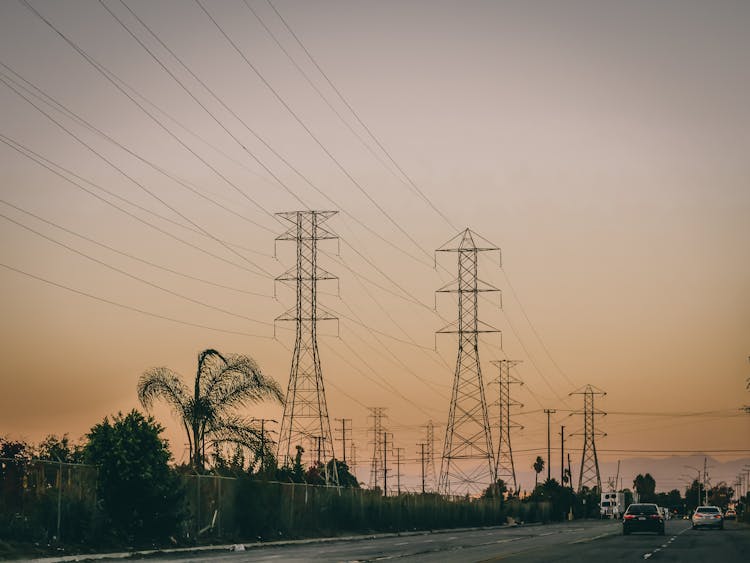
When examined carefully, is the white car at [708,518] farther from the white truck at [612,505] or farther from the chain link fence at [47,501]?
the white truck at [612,505]

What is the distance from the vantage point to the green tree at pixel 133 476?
3759cm

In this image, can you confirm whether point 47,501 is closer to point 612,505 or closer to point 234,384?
point 234,384

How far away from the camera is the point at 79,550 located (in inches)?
1336

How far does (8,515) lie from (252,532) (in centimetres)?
1723

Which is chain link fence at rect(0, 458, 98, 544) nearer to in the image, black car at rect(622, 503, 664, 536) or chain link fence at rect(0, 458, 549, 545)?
chain link fence at rect(0, 458, 549, 545)

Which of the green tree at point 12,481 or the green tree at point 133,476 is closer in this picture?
the green tree at point 12,481

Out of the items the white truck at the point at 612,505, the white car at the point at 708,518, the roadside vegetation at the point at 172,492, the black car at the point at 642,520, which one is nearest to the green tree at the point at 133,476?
the roadside vegetation at the point at 172,492

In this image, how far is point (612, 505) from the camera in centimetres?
15250

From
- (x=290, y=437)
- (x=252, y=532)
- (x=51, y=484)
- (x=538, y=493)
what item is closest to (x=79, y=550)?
(x=51, y=484)

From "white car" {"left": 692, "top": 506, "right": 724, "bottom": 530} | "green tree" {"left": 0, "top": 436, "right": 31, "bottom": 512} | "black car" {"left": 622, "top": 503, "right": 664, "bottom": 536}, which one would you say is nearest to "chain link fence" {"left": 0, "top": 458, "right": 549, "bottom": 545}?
"green tree" {"left": 0, "top": 436, "right": 31, "bottom": 512}

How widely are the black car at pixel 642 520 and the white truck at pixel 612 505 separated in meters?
86.5

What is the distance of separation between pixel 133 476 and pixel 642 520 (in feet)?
111

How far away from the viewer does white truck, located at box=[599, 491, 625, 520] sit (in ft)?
486

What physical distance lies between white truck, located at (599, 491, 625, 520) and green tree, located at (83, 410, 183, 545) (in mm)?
116406
